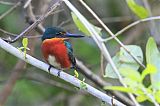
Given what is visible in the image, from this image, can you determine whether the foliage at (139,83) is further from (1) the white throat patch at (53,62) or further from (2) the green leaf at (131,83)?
(1) the white throat patch at (53,62)

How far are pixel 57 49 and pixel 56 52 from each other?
13 mm

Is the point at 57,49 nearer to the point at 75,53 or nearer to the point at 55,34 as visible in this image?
the point at 55,34

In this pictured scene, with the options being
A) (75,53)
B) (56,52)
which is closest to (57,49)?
(56,52)

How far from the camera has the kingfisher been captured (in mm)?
1848

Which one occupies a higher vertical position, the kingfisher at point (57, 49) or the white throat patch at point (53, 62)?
the kingfisher at point (57, 49)

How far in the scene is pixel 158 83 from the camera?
1228 millimetres

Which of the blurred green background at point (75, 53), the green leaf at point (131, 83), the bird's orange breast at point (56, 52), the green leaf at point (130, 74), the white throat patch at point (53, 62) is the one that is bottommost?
the green leaf at point (131, 83)

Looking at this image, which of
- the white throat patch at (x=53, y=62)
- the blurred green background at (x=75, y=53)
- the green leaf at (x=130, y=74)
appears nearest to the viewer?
the green leaf at (x=130, y=74)

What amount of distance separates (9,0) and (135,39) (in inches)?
34.9

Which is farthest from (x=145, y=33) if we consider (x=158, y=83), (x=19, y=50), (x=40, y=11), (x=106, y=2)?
(x=158, y=83)

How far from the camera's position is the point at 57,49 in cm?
187

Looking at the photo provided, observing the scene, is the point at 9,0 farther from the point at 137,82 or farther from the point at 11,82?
the point at 137,82

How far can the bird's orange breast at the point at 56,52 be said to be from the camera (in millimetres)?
1845

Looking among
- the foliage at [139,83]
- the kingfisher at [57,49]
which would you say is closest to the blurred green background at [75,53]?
the kingfisher at [57,49]
